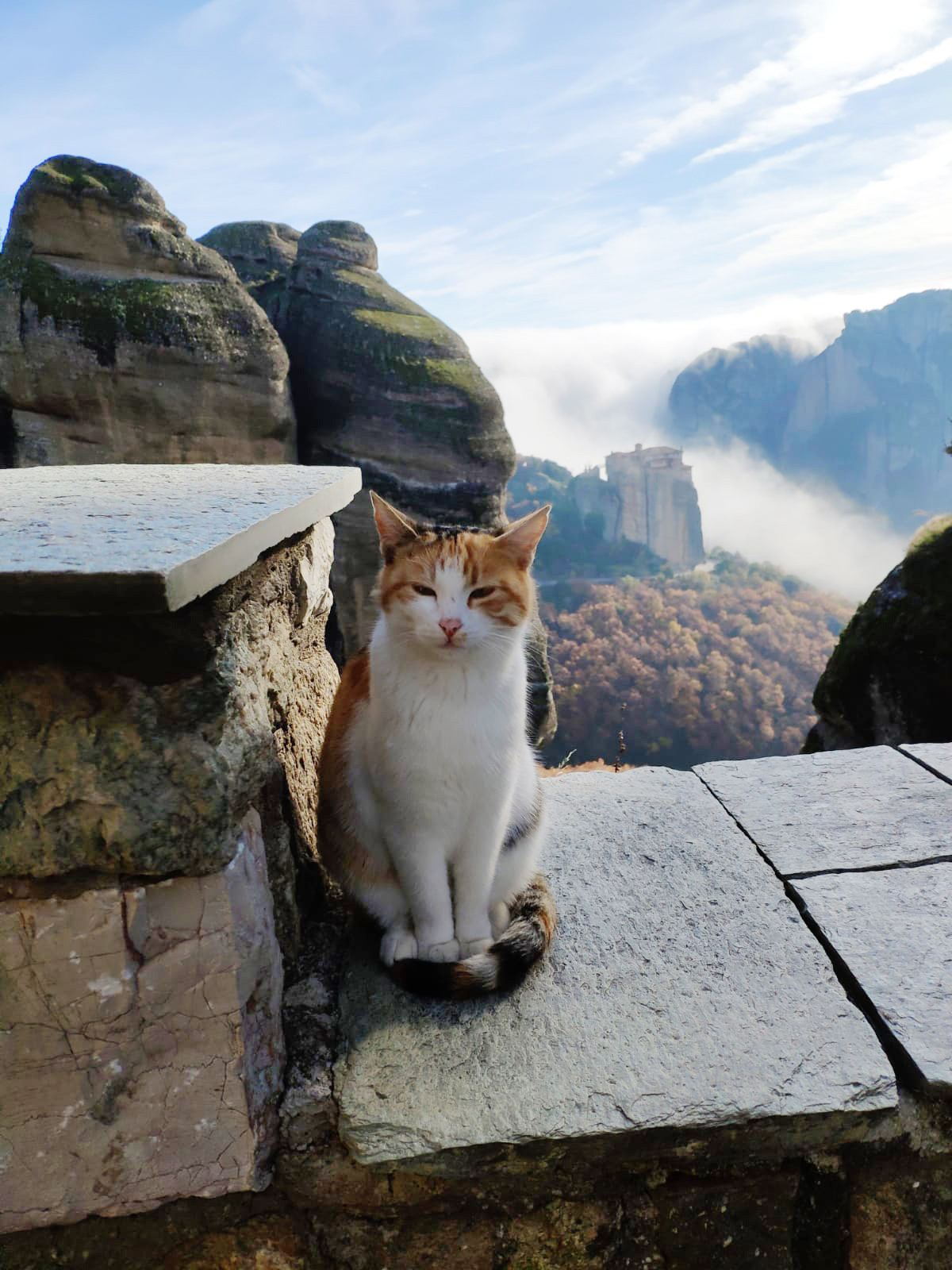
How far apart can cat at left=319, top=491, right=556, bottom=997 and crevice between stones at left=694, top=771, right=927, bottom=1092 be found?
60 cm

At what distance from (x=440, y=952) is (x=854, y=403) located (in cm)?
6882

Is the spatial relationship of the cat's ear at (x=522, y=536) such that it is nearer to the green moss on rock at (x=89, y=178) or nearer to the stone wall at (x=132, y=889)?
the stone wall at (x=132, y=889)

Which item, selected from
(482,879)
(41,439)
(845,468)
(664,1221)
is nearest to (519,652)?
(482,879)

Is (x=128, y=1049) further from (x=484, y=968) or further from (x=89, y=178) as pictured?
(x=89, y=178)

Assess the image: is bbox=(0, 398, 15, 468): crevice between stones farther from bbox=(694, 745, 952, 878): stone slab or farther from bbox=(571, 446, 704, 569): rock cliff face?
bbox=(571, 446, 704, 569): rock cliff face

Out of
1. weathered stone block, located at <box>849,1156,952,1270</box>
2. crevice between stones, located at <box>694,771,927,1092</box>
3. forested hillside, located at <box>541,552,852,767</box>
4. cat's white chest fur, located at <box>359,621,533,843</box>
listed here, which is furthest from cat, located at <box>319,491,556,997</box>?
forested hillside, located at <box>541,552,852,767</box>

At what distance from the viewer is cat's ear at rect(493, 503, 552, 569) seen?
5.28 feet

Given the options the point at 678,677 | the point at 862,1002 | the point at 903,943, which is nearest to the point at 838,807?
the point at 903,943

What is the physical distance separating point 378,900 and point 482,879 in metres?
0.24

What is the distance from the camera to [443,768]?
1433 millimetres

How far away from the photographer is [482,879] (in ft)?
5.11

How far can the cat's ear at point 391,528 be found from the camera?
5.24 ft

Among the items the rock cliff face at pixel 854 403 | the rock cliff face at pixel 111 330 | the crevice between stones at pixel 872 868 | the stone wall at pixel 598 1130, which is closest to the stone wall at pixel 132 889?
the stone wall at pixel 598 1130

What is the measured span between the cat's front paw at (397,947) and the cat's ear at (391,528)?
789mm
